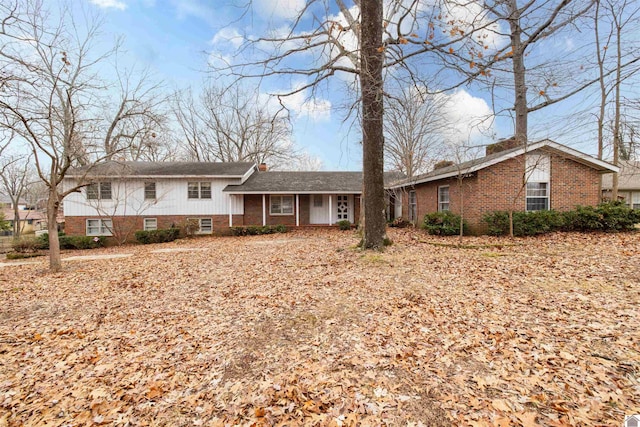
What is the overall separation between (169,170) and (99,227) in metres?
5.04

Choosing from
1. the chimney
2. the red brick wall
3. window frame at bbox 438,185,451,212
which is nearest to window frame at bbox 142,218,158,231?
window frame at bbox 438,185,451,212

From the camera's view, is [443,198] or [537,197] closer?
[537,197]

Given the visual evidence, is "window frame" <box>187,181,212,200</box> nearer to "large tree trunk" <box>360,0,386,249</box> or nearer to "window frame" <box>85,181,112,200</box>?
"window frame" <box>85,181,112,200</box>

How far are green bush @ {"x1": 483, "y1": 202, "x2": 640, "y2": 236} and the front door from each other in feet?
30.7

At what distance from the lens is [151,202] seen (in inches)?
647

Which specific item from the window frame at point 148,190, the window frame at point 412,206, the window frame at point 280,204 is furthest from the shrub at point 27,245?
the window frame at point 412,206

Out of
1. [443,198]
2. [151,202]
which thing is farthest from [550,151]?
[151,202]

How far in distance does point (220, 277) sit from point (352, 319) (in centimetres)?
404

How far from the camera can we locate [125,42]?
9.05 m

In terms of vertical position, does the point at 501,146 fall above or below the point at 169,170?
above

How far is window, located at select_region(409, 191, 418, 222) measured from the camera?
16.3 metres

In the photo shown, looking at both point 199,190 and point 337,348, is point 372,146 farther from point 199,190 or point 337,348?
point 199,190

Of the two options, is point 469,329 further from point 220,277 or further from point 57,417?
point 220,277

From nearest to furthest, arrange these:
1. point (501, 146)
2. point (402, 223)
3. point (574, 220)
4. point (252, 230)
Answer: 1. point (574, 220)
2. point (501, 146)
3. point (252, 230)
4. point (402, 223)
